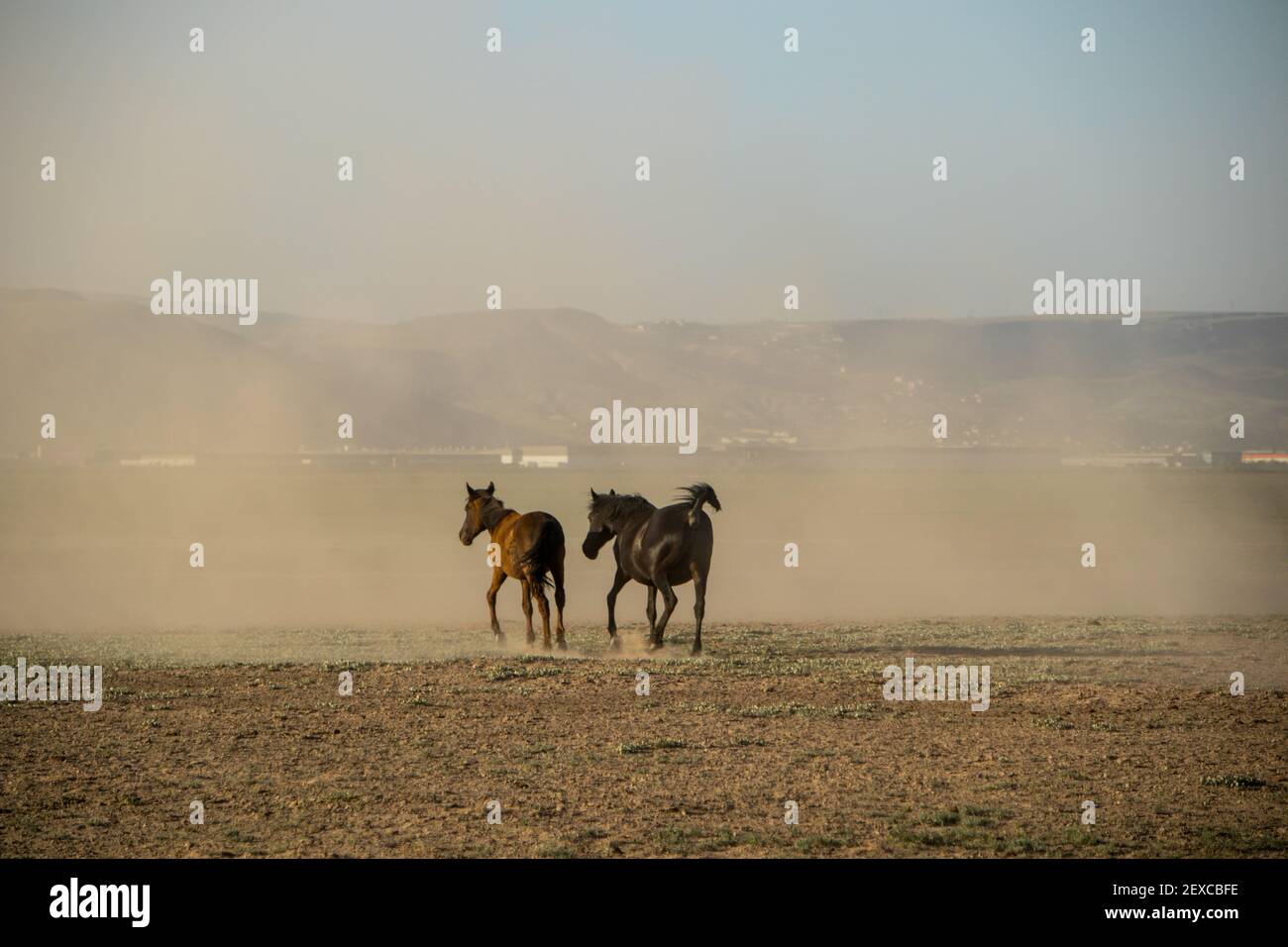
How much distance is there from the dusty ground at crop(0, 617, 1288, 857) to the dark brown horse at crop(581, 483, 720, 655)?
92 centimetres

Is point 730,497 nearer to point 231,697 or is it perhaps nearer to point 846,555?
point 846,555

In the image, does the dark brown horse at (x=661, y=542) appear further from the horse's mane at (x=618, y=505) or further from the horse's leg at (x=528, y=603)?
the horse's leg at (x=528, y=603)

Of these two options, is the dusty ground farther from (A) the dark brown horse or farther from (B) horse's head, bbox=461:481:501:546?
(B) horse's head, bbox=461:481:501:546

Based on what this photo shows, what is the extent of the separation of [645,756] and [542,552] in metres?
6.20

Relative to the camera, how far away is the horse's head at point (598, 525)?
18500 millimetres

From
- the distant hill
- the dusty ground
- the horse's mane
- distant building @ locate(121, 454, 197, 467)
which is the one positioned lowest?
the dusty ground

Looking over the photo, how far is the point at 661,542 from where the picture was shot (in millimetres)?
17672

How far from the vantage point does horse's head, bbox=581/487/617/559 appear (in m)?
18.5

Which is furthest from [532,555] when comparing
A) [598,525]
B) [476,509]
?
[476,509]

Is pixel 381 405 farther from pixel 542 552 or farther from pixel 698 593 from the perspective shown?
pixel 698 593

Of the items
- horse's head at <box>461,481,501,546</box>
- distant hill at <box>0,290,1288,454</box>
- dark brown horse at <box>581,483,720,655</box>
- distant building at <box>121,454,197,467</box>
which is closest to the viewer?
dark brown horse at <box>581,483,720,655</box>

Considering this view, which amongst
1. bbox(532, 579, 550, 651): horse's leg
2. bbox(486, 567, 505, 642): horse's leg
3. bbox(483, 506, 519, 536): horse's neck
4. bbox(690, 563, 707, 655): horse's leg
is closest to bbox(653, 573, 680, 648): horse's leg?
bbox(690, 563, 707, 655): horse's leg

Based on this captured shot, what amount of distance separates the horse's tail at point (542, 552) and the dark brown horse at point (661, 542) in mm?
577
